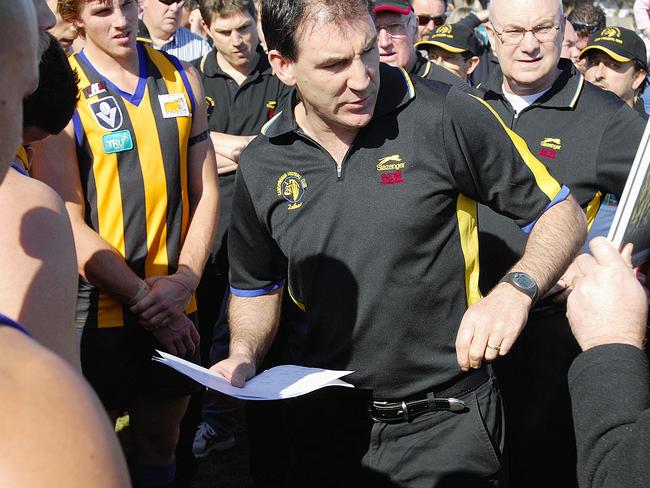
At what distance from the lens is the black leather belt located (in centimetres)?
281

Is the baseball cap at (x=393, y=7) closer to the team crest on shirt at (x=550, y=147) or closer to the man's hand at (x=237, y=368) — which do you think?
the team crest on shirt at (x=550, y=147)

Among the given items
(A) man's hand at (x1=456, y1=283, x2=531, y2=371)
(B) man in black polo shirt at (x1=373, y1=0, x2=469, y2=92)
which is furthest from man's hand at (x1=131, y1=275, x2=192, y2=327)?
(B) man in black polo shirt at (x1=373, y1=0, x2=469, y2=92)

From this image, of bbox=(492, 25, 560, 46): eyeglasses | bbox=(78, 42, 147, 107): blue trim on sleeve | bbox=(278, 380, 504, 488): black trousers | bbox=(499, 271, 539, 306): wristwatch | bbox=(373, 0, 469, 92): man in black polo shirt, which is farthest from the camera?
bbox=(373, 0, 469, 92): man in black polo shirt

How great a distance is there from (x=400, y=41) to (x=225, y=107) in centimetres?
119

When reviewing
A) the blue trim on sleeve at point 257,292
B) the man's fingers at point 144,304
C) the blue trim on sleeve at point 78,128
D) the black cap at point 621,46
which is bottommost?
the man's fingers at point 144,304

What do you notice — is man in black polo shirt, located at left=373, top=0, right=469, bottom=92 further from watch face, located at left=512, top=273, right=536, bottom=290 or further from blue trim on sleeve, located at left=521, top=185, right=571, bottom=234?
watch face, located at left=512, top=273, right=536, bottom=290

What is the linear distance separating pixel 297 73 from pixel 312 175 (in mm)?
372

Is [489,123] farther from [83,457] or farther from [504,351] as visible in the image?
[83,457]

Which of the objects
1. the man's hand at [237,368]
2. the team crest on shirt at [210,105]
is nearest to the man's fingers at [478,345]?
the man's hand at [237,368]

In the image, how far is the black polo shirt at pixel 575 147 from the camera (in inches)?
147

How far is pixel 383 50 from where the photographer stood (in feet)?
17.7

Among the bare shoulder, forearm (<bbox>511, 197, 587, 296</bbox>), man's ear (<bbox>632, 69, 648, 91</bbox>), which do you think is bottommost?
man's ear (<bbox>632, 69, 648, 91</bbox>)

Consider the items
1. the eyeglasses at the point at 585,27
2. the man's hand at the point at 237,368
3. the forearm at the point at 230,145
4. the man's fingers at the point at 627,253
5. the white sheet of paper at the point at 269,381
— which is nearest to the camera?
the man's fingers at the point at 627,253

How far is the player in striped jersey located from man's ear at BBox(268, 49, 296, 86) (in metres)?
0.82
